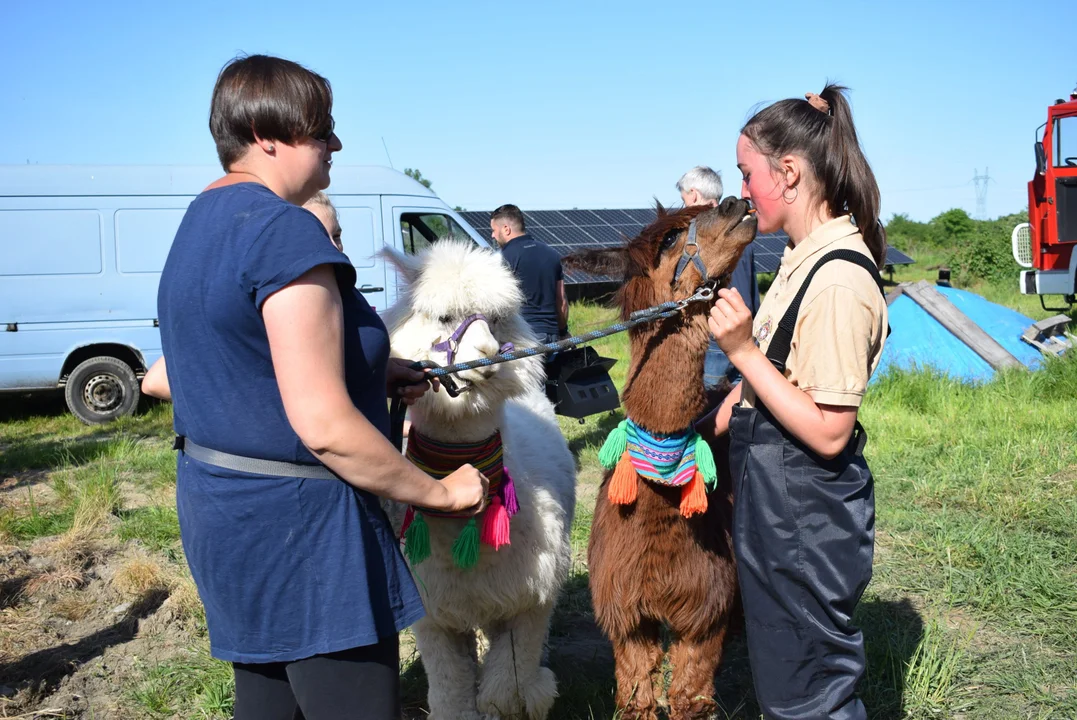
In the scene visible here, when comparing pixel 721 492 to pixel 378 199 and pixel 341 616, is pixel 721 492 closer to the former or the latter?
pixel 341 616

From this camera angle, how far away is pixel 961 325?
7695mm

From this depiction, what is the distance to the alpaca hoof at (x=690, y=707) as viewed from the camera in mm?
2535

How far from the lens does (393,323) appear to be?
2.79 metres

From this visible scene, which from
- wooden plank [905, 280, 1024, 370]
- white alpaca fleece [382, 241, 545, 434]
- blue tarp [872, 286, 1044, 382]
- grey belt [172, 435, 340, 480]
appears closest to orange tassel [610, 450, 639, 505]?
white alpaca fleece [382, 241, 545, 434]

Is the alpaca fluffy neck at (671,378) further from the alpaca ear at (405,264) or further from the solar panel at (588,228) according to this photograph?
the solar panel at (588,228)

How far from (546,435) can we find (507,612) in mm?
896

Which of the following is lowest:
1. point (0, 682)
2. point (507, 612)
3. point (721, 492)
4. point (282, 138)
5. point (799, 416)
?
point (0, 682)

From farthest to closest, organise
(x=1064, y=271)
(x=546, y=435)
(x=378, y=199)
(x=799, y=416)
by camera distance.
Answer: (x=1064, y=271) < (x=378, y=199) < (x=546, y=435) < (x=799, y=416)

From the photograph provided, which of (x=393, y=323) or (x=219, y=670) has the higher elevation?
(x=393, y=323)

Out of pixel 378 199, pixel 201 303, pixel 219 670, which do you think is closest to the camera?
pixel 201 303

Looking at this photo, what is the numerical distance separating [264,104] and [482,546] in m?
1.70

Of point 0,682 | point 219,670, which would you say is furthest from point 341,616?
point 0,682

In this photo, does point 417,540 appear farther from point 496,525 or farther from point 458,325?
point 458,325

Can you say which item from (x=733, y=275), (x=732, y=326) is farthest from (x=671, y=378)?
(x=733, y=275)
